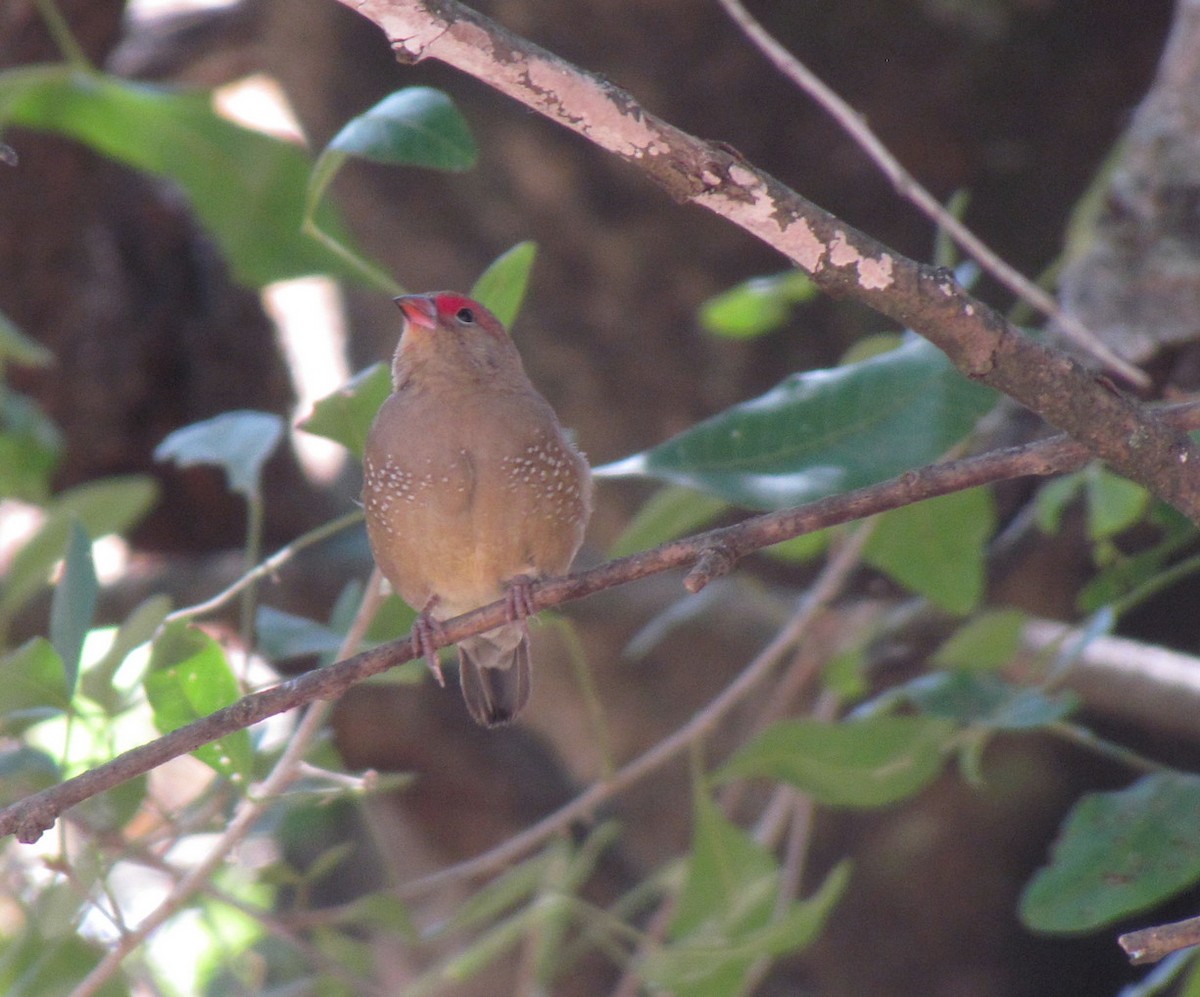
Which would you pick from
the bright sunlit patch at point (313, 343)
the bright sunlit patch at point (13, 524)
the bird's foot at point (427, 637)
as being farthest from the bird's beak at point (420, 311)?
the bright sunlit patch at point (13, 524)

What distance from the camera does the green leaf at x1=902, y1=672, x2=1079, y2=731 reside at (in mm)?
2812

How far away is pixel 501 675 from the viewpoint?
11.3 ft

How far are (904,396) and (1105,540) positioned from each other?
104 centimetres

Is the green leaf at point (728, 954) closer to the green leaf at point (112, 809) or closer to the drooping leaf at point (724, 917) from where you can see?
the drooping leaf at point (724, 917)

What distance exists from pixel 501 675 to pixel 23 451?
5.65 ft

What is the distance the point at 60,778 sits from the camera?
8.91ft

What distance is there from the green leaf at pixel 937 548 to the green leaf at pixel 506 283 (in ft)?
3.15

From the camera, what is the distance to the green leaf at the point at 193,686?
253 cm

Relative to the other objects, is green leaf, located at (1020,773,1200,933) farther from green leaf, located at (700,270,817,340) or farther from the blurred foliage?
green leaf, located at (700,270,817,340)

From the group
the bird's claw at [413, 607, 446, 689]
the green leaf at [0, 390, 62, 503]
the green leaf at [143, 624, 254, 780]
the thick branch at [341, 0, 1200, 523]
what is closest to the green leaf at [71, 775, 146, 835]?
the green leaf at [143, 624, 254, 780]

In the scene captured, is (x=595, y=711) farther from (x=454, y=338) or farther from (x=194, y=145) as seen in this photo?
(x=194, y=145)

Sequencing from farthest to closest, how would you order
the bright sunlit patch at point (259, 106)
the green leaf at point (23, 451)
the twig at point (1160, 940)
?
the bright sunlit patch at point (259, 106), the green leaf at point (23, 451), the twig at point (1160, 940)

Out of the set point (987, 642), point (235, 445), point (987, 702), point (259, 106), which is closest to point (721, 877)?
point (987, 702)

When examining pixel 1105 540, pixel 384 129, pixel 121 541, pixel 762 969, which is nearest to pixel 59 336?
pixel 121 541
